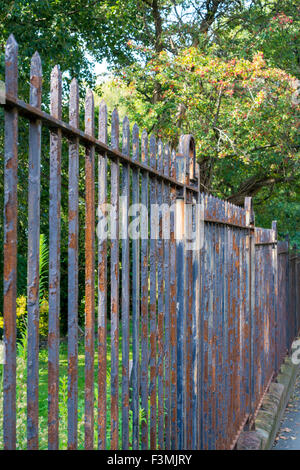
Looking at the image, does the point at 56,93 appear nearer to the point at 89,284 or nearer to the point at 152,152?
the point at 89,284

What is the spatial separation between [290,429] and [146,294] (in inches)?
175

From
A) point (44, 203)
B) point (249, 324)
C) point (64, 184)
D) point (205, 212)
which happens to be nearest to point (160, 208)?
point (205, 212)

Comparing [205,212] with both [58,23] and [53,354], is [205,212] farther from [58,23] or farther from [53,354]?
[58,23]

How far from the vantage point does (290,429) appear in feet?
20.6

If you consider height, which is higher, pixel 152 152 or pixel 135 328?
pixel 152 152

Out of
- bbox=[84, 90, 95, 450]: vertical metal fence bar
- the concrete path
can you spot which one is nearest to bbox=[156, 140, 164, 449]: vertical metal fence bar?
bbox=[84, 90, 95, 450]: vertical metal fence bar

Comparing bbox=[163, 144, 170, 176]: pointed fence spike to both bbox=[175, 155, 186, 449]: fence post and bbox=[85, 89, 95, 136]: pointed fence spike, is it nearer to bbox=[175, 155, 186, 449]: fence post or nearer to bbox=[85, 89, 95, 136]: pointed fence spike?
bbox=[175, 155, 186, 449]: fence post

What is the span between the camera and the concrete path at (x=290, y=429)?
18.6 ft

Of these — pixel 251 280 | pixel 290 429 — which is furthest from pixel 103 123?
pixel 290 429

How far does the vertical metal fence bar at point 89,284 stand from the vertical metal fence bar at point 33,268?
0.32m

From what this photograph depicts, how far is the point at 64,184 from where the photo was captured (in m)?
8.80

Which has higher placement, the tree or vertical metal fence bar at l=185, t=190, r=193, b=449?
the tree

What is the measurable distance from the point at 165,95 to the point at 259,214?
4.51 meters

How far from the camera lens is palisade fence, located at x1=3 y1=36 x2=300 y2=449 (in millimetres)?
1550
